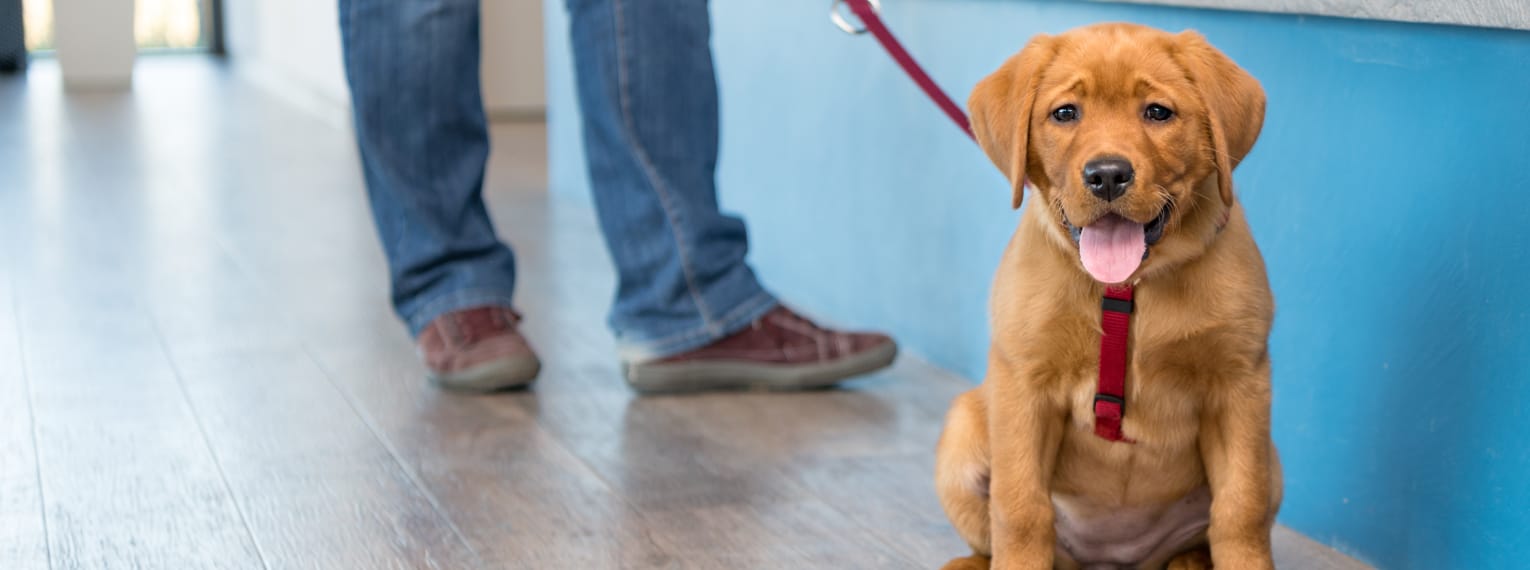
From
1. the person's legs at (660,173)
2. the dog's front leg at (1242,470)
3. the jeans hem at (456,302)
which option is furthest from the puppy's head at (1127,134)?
the jeans hem at (456,302)

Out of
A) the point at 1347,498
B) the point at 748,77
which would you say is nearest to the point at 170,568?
the point at 1347,498

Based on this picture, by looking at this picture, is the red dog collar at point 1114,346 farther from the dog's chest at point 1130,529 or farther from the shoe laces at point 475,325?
the shoe laces at point 475,325

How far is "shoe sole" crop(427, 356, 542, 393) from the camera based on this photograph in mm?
2287

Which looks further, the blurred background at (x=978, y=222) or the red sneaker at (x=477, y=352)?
the red sneaker at (x=477, y=352)

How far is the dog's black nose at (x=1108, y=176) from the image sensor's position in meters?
1.27

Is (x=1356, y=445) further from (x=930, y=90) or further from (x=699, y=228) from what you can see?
(x=699, y=228)

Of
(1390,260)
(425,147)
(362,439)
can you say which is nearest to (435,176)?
(425,147)

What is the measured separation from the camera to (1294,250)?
170 centimetres

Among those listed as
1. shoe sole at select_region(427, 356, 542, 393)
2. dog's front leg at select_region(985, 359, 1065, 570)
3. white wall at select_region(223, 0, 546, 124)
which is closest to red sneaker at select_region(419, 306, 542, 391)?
shoe sole at select_region(427, 356, 542, 393)

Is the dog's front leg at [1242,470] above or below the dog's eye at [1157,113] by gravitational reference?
below

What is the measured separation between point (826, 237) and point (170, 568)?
57.6 inches

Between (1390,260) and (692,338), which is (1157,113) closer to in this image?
(1390,260)

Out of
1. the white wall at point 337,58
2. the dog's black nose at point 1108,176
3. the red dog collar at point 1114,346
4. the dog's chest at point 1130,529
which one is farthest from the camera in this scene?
the white wall at point 337,58

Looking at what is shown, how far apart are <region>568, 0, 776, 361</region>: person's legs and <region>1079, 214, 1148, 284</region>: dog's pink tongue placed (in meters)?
0.99
